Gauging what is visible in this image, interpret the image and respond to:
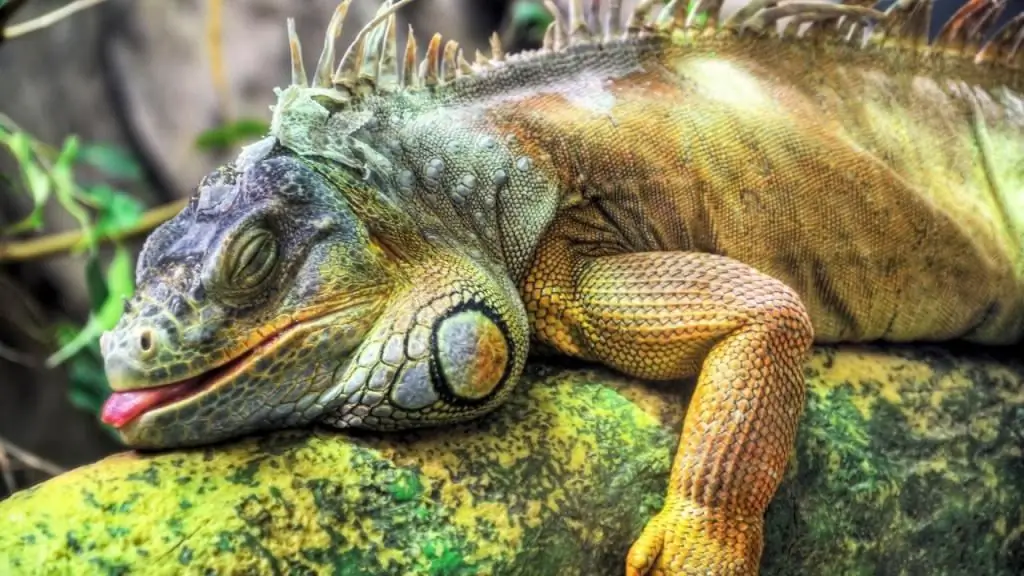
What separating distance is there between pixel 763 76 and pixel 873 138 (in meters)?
0.46

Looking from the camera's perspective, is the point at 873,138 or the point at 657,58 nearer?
the point at 657,58

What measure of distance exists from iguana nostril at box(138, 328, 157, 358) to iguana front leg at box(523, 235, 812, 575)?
100 cm

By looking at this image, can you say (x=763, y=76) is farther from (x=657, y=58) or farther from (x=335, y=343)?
(x=335, y=343)

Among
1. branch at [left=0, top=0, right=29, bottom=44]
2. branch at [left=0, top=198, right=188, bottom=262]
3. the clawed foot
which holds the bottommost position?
branch at [left=0, top=198, right=188, bottom=262]

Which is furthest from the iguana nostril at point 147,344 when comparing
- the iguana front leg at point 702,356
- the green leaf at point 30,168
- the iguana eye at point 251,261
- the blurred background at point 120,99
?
the blurred background at point 120,99

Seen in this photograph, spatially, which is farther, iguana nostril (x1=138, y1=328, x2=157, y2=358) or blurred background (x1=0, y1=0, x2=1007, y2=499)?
blurred background (x1=0, y1=0, x2=1007, y2=499)

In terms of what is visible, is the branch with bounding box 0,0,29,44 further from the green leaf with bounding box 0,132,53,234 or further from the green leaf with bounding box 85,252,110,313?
the green leaf with bounding box 85,252,110,313

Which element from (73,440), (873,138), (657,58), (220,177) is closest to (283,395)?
(220,177)

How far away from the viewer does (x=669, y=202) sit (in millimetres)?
2605

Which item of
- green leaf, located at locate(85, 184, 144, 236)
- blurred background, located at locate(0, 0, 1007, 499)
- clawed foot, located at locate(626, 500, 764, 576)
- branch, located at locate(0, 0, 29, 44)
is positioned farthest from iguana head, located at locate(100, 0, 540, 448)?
blurred background, located at locate(0, 0, 1007, 499)

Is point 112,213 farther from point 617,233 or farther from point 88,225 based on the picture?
point 617,233

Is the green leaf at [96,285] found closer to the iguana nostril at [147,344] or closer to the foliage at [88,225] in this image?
the foliage at [88,225]

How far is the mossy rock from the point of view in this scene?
1754 mm

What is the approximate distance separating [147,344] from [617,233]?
135 cm
